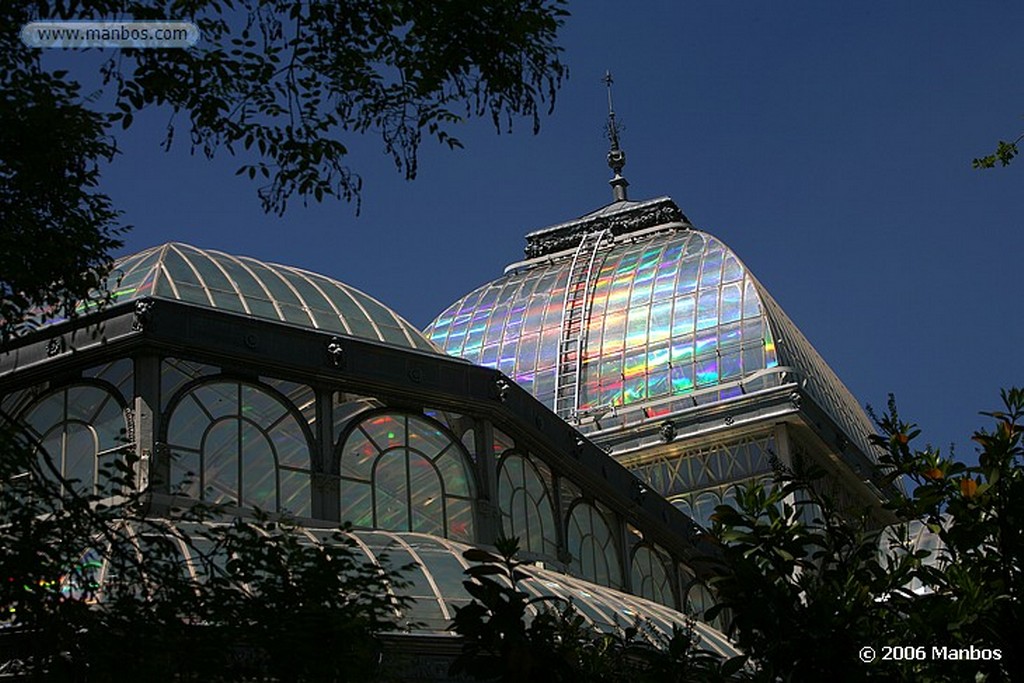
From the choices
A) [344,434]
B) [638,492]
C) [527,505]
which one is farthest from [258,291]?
[638,492]

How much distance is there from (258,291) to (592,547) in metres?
8.52

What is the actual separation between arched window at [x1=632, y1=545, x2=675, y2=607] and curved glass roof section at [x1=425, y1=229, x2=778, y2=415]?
46.3ft

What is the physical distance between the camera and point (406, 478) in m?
30.1

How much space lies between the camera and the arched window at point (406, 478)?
2952 centimetres

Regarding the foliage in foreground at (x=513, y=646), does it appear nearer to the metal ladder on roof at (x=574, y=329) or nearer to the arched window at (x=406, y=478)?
the arched window at (x=406, y=478)

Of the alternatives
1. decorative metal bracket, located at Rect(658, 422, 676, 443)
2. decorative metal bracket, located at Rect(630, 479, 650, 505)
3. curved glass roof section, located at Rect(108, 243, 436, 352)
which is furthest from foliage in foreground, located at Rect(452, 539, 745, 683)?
decorative metal bracket, located at Rect(658, 422, 676, 443)

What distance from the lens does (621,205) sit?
66.5 meters

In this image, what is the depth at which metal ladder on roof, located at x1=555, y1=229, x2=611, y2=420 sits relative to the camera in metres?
54.9

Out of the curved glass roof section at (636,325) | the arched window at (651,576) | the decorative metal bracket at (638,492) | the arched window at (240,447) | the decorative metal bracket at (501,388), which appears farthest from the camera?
the curved glass roof section at (636,325)

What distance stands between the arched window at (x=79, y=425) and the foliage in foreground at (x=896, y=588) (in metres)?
15.9

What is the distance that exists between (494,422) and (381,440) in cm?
262

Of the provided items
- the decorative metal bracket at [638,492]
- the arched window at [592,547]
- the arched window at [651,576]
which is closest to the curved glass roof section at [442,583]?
the arched window at [592,547]

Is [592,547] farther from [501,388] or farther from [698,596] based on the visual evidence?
[698,596]

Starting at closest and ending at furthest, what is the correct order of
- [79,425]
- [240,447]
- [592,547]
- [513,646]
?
[513,646] < [79,425] < [240,447] < [592,547]
